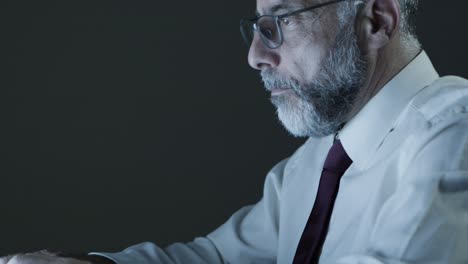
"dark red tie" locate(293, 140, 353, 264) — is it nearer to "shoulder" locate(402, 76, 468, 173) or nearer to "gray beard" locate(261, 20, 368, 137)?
"gray beard" locate(261, 20, 368, 137)

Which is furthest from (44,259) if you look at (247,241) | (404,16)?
(404,16)

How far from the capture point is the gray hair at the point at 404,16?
1472 mm

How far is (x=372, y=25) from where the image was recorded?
1.48 meters

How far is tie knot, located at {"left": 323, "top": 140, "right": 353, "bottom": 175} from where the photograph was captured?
4.99ft

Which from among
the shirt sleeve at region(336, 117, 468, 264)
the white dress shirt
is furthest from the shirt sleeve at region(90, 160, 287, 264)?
the shirt sleeve at region(336, 117, 468, 264)

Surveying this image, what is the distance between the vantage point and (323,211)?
1.53 m

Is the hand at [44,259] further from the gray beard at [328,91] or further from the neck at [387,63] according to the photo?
the neck at [387,63]

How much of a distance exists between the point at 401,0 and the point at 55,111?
58.1 inches

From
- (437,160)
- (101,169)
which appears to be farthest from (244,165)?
(437,160)

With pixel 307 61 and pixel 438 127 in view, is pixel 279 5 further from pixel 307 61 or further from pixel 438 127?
pixel 438 127

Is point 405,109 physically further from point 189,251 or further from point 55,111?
point 55,111

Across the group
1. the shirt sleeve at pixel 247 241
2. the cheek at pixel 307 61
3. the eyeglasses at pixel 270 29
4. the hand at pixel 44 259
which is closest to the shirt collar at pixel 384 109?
the cheek at pixel 307 61

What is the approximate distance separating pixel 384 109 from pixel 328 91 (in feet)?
0.41

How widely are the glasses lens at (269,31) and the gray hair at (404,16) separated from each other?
0.14 metres
